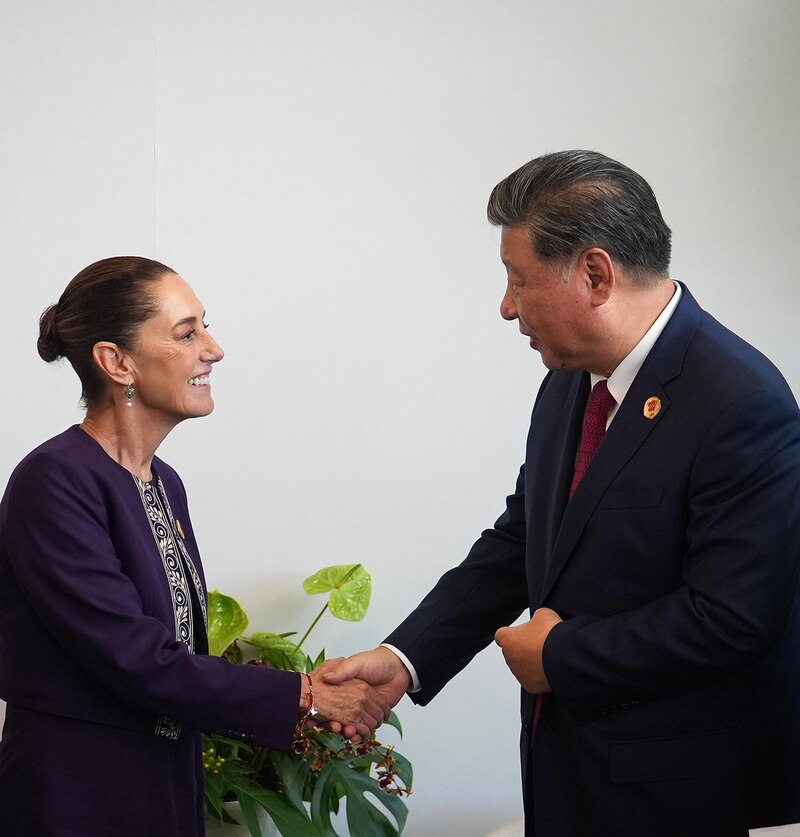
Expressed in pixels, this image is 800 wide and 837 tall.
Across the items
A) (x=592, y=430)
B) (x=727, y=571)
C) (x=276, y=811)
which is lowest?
(x=276, y=811)

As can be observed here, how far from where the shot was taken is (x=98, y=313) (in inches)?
82.7

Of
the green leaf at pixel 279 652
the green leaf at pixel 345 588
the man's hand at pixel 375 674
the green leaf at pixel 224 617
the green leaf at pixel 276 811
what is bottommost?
the green leaf at pixel 276 811

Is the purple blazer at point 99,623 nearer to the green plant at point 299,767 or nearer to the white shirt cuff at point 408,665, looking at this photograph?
the white shirt cuff at point 408,665

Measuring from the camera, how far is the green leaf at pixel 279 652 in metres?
3.01

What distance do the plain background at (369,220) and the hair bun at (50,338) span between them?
0.99 metres

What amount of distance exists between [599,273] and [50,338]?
104 cm

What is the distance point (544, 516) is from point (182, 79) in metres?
1.85

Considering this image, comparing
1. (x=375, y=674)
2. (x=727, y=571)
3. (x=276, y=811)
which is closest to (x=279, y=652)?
(x=276, y=811)

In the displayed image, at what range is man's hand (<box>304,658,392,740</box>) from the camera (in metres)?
2.16

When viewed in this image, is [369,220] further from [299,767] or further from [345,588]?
[299,767]

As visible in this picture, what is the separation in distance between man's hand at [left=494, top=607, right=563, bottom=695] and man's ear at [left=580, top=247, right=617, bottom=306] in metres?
0.53

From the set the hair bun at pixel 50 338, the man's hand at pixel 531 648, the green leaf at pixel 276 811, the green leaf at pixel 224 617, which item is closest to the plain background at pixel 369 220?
the green leaf at pixel 224 617

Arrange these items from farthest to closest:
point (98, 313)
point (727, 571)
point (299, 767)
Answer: point (299, 767)
point (98, 313)
point (727, 571)

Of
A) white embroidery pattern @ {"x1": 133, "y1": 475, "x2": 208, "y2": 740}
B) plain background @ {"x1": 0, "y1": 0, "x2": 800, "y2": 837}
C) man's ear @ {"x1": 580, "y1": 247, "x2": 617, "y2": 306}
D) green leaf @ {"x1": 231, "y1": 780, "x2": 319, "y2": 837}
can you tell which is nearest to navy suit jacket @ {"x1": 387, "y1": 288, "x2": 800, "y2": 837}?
man's ear @ {"x1": 580, "y1": 247, "x2": 617, "y2": 306}
